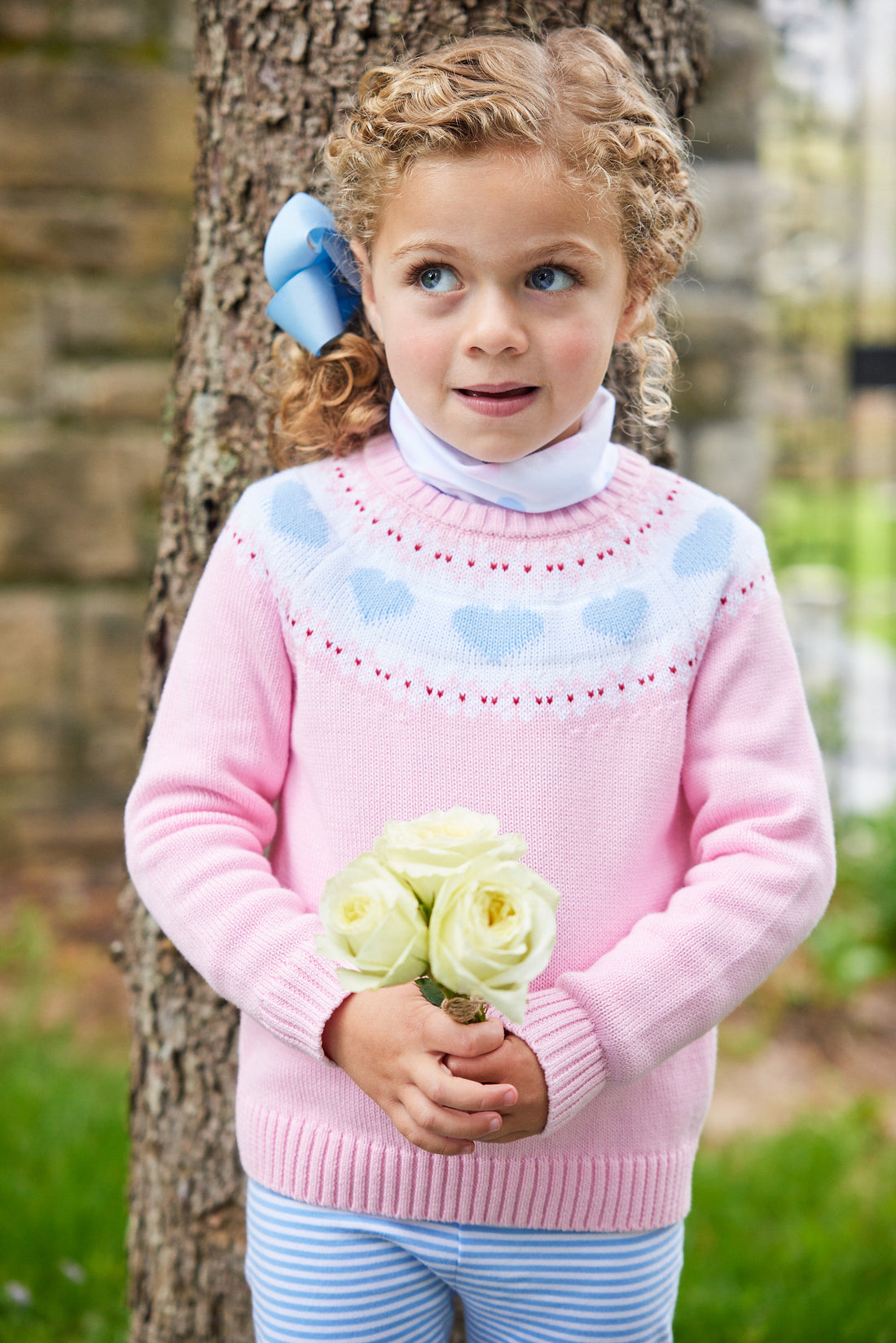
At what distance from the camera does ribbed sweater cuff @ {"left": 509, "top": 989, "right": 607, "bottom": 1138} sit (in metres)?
1.36

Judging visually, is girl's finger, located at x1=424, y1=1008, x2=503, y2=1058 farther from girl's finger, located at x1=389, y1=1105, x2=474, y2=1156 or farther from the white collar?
the white collar

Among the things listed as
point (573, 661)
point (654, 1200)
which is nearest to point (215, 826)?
point (573, 661)

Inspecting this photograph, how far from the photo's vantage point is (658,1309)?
1559 millimetres

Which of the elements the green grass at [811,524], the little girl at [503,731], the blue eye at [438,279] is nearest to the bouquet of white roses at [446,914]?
the little girl at [503,731]

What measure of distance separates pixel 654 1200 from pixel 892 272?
16.2 ft

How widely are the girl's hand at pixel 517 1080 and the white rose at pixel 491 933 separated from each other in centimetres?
18

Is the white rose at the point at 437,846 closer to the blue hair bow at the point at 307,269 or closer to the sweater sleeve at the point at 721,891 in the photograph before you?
the sweater sleeve at the point at 721,891

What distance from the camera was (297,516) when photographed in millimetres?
1572

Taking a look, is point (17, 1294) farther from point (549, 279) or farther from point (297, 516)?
point (549, 279)

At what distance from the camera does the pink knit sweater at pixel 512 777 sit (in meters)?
1.44

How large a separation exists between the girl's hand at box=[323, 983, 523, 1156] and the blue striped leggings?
200 millimetres

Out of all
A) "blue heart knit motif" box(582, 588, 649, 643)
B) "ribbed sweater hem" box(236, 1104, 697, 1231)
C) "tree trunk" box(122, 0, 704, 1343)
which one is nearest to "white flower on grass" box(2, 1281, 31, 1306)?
"tree trunk" box(122, 0, 704, 1343)

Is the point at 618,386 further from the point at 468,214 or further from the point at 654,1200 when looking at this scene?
the point at 654,1200

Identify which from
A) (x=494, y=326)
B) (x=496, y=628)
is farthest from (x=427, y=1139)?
(x=494, y=326)
